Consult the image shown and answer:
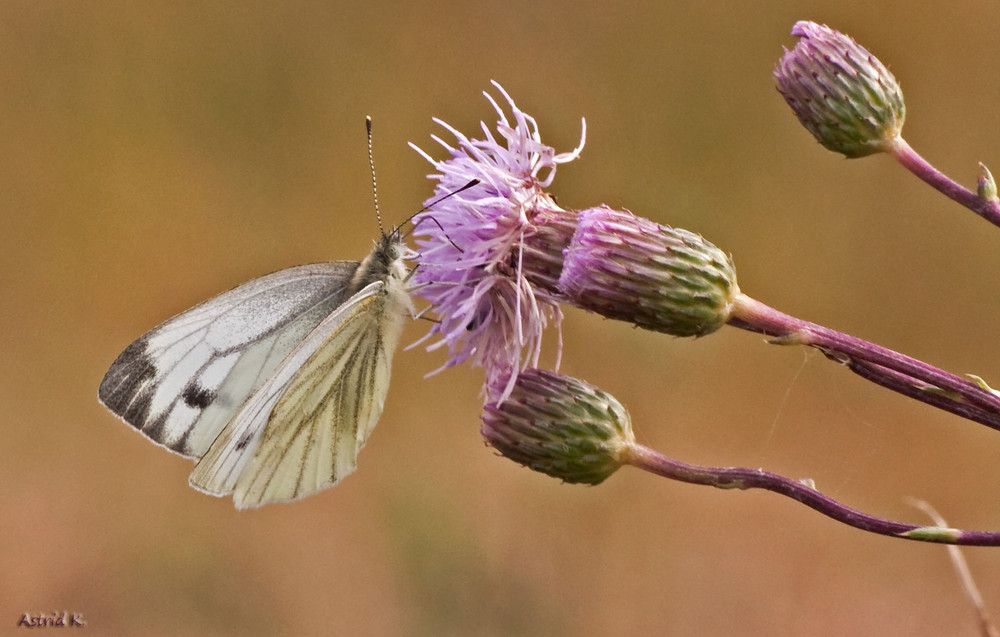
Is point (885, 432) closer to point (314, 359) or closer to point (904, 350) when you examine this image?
point (904, 350)

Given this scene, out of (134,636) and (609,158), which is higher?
(609,158)

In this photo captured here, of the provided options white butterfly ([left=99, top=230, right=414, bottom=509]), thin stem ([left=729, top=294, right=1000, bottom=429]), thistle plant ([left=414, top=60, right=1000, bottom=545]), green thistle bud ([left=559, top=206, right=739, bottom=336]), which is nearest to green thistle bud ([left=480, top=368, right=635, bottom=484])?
thistle plant ([left=414, top=60, right=1000, bottom=545])

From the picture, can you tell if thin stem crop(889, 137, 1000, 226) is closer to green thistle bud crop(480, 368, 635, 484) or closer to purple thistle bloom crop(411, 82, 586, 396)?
purple thistle bloom crop(411, 82, 586, 396)

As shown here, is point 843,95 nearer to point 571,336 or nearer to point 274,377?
point 274,377

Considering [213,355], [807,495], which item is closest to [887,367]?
[807,495]

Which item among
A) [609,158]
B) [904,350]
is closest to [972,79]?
[904,350]
